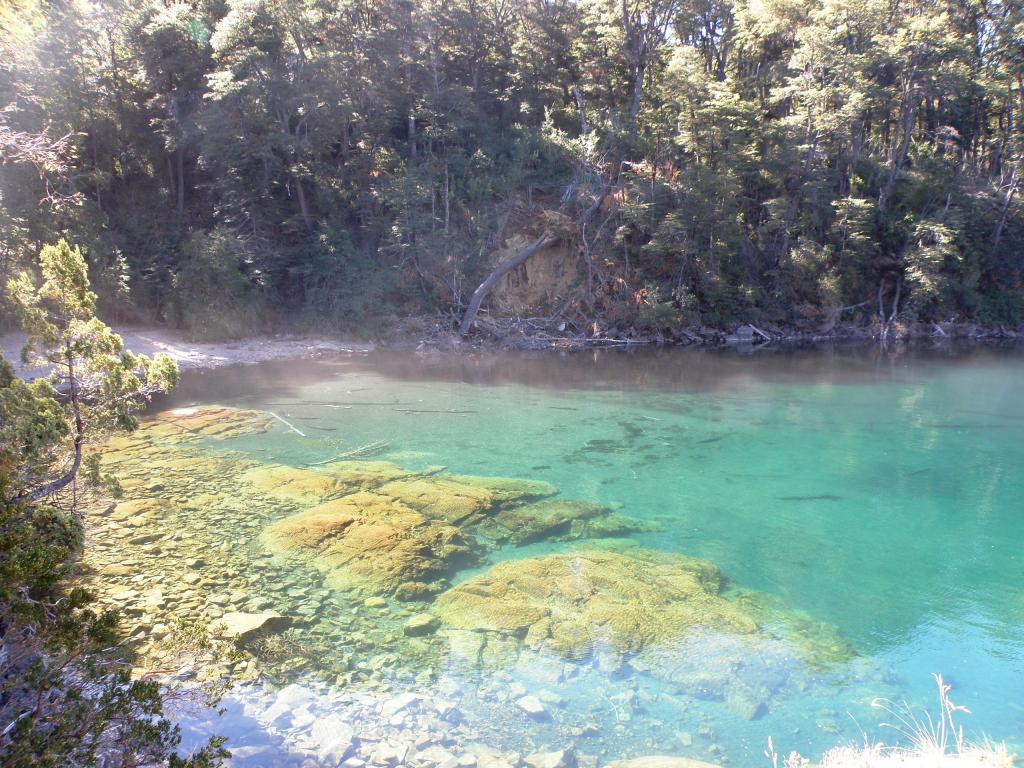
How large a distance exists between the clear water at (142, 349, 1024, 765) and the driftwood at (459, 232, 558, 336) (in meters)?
2.70

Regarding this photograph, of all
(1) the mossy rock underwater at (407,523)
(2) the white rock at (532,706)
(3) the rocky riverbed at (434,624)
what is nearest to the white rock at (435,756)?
(3) the rocky riverbed at (434,624)

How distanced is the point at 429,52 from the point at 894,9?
776 inches

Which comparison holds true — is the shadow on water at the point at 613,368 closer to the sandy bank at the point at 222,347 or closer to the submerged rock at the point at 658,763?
the sandy bank at the point at 222,347

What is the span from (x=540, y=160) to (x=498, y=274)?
5.72 meters

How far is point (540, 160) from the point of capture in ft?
93.3

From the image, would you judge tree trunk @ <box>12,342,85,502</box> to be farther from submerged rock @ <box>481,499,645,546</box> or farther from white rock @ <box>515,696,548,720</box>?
submerged rock @ <box>481,499,645,546</box>

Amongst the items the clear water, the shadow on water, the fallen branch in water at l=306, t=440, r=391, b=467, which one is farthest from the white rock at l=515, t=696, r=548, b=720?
the shadow on water

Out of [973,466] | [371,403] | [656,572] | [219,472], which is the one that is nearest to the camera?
[656,572]

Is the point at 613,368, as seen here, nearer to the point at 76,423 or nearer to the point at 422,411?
the point at 422,411

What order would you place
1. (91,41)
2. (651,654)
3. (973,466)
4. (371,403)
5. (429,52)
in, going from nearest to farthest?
(651,654), (973,466), (371,403), (91,41), (429,52)

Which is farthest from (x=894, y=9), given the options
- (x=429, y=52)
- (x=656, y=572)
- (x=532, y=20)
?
(x=656, y=572)

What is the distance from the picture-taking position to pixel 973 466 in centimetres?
1270

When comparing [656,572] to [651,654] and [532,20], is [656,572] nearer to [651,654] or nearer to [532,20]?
[651,654]

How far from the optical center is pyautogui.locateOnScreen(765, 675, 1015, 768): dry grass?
4516 millimetres
